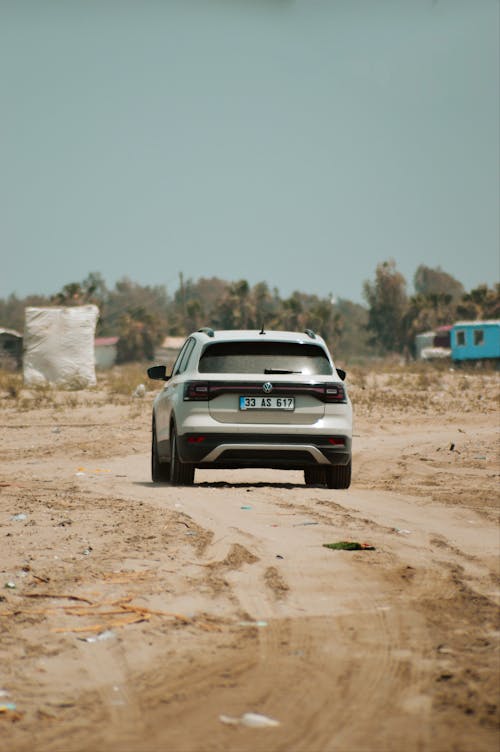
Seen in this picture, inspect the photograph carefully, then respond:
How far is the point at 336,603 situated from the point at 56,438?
16324mm

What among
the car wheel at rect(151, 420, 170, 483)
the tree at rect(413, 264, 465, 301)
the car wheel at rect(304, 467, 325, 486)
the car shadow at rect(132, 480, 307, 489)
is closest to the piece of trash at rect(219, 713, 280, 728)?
the car shadow at rect(132, 480, 307, 489)

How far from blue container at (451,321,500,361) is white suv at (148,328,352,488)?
54.0 meters

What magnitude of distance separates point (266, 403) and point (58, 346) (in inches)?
1269

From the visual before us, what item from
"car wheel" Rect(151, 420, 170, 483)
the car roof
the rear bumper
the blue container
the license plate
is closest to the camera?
the rear bumper

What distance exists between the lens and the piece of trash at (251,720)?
16.8ft

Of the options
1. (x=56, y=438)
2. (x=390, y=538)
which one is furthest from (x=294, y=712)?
(x=56, y=438)

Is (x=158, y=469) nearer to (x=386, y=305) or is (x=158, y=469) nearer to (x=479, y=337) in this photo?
(x=479, y=337)

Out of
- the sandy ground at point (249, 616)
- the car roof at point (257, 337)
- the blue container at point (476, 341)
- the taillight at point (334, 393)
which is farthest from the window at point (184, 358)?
the blue container at point (476, 341)

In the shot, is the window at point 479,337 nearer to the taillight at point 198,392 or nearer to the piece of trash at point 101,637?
the taillight at point 198,392

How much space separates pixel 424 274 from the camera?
194875mm

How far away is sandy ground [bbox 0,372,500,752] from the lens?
Answer: 5168 mm

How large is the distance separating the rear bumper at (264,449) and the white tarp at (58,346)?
30793mm

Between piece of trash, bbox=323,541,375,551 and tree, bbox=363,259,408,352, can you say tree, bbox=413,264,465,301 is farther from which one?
piece of trash, bbox=323,541,375,551

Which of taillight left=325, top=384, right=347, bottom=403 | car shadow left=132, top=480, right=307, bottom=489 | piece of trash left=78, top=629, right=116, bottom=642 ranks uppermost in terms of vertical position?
taillight left=325, top=384, right=347, bottom=403
